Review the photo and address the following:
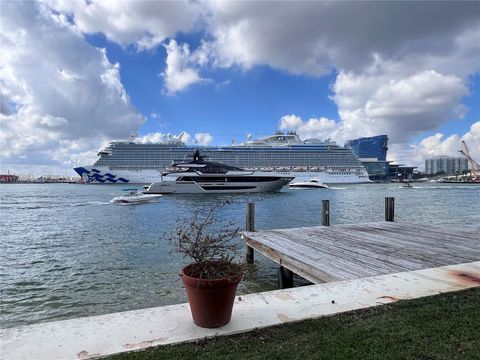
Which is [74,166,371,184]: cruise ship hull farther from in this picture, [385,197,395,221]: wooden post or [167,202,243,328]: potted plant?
[167,202,243,328]: potted plant

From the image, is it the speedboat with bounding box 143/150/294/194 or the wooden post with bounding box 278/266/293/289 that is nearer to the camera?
the wooden post with bounding box 278/266/293/289

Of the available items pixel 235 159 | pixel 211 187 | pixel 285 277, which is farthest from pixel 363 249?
pixel 235 159

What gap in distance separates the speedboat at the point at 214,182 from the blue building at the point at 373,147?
77.5 metres

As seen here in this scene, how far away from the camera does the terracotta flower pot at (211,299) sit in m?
2.84

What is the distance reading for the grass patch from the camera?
8.14 feet

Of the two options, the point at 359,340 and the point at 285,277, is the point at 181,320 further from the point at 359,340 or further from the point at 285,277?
the point at 285,277

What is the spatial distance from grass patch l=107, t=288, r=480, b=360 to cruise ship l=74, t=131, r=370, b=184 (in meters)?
66.8

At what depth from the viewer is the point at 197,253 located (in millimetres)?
3021

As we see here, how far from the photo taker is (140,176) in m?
71.2

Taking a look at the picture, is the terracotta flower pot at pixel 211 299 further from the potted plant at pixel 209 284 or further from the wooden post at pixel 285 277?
the wooden post at pixel 285 277

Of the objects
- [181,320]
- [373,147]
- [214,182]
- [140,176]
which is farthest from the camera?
[373,147]

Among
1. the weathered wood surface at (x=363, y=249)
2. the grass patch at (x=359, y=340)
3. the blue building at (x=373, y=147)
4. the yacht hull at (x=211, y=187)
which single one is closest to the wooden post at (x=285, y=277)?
the weathered wood surface at (x=363, y=249)

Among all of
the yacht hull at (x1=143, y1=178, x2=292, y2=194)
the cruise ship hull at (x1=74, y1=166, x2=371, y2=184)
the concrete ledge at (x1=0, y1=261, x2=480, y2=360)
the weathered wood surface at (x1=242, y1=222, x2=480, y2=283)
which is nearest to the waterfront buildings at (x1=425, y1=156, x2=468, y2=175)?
the cruise ship hull at (x1=74, y1=166, x2=371, y2=184)

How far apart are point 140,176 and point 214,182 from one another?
33773mm
